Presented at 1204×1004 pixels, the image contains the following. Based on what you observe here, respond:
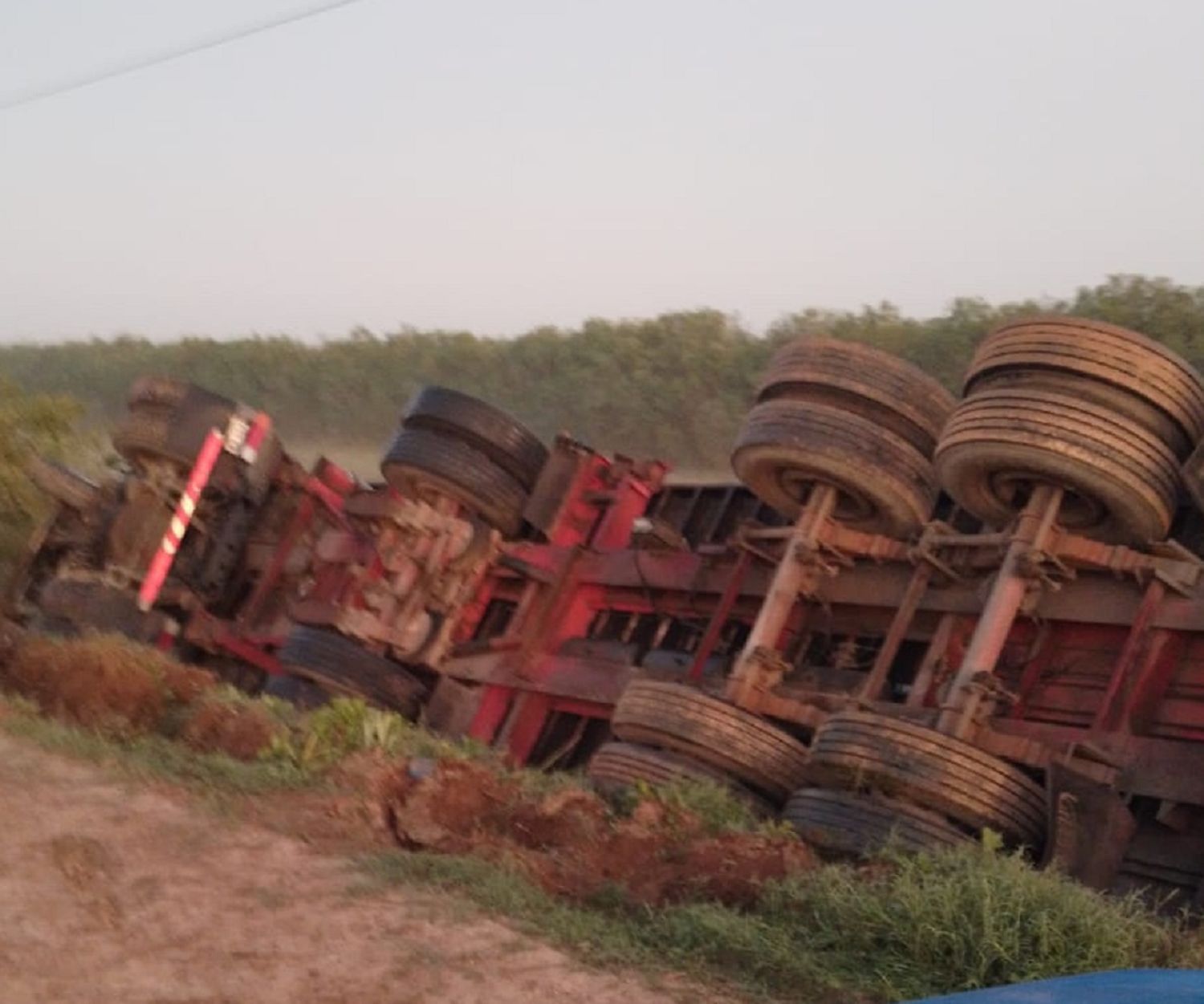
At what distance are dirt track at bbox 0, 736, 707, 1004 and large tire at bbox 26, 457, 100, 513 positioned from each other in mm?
7396

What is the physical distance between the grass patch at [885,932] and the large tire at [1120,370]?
2.08 m

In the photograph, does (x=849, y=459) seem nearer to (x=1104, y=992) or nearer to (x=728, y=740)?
(x=728, y=740)

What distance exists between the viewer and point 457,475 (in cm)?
959

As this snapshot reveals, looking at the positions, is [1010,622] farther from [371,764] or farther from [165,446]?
[165,446]

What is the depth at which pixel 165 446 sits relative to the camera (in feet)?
37.6

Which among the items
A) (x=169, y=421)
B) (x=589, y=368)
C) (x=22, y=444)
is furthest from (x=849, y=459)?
(x=589, y=368)

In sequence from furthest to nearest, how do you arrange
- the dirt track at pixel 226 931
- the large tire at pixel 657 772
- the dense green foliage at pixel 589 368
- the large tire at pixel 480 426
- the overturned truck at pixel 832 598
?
the dense green foliage at pixel 589 368, the large tire at pixel 480 426, the large tire at pixel 657 772, the overturned truck at pixel 832 598, the dirt track at pixel 226 931

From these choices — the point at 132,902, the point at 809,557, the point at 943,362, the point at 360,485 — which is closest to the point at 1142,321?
the point at 943,362

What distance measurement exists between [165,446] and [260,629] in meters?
1.49

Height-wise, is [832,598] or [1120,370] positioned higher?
[1120,370]

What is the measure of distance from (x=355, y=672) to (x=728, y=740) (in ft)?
10.8

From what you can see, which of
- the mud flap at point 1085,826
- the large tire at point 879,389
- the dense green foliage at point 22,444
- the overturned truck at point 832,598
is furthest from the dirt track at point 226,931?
the dense green foliage at point 22,444

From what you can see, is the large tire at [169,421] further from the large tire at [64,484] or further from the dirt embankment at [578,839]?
the dirt embankment at [578,839]

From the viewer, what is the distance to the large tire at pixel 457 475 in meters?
9.62
